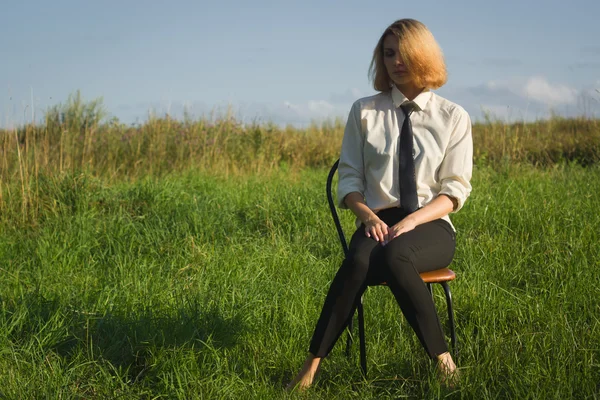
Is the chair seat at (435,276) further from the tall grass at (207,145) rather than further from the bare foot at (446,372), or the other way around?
the tall grass at (207,145)

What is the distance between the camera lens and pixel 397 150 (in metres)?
2.87

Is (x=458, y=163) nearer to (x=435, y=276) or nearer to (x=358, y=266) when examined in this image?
(x=435, y=276)

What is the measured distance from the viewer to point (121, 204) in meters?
5.97

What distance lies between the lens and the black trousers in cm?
256

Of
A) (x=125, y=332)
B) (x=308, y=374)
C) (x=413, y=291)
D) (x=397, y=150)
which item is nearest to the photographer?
(x=413, y=291)

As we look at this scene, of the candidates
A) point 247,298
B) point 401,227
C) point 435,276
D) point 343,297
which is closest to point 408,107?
point 401,227

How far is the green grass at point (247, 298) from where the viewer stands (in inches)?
109

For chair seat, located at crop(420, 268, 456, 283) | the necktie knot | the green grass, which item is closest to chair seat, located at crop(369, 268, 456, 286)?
chair seat, located at crop(420, 268, 456, 283)

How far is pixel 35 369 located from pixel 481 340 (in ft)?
6.73

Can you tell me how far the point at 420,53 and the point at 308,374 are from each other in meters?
1.46

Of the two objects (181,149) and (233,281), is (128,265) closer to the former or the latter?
(233,281)

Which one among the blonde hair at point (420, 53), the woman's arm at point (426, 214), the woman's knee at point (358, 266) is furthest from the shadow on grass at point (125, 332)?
the blonde hair at point (420, 53)

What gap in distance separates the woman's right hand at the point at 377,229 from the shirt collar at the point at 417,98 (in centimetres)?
57

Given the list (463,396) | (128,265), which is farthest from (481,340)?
(128,265)
